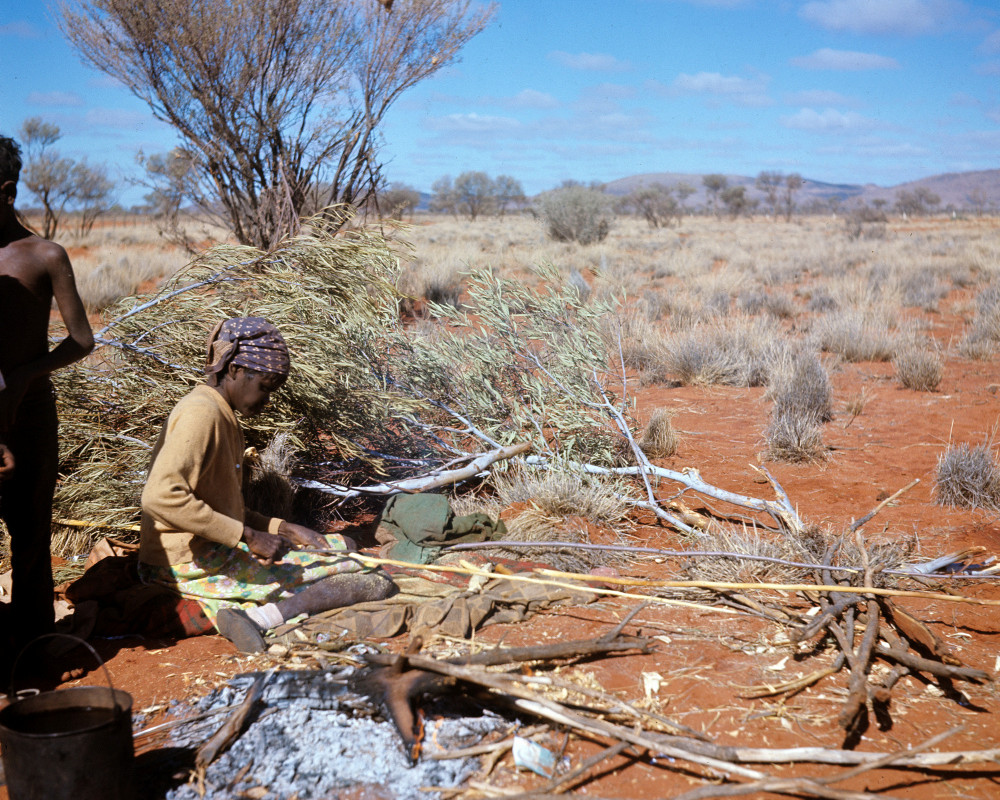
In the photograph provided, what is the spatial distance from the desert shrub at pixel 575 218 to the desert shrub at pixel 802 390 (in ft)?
56.1

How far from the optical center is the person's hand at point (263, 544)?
312 cm

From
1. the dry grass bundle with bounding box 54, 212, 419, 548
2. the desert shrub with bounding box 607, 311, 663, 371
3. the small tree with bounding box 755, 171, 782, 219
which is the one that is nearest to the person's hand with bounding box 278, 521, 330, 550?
the dry grass bundle with bounding box 54, 212, 419, 548

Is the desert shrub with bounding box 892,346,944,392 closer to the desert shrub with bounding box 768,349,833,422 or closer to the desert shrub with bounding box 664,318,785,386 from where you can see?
the desert shrub with bounding box 768,349,833,422

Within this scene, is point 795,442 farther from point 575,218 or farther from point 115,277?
point 575,218

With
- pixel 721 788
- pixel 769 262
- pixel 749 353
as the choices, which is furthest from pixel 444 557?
pixel 769 262

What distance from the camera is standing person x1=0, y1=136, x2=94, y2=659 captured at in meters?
2.63

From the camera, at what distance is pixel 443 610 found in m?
3.38

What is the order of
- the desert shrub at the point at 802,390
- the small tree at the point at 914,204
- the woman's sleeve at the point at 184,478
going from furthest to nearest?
the small tree at the point at 914,204 → the desert shrub at the point at 802,390 → the woman's sleeve at the point at 184,478

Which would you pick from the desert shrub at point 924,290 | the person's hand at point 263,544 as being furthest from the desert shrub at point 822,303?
the person's hand at point 263,544

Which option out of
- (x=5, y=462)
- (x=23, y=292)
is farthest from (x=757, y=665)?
(x=23, y=292)

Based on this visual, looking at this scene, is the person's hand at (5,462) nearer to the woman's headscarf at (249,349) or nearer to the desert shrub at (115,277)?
the woman's headscarf at (249,349)

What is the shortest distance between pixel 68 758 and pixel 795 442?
550 cm

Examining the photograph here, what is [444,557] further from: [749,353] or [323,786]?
[749,353]

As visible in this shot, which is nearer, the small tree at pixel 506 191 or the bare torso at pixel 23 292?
the bare torso at pixel 23 292
